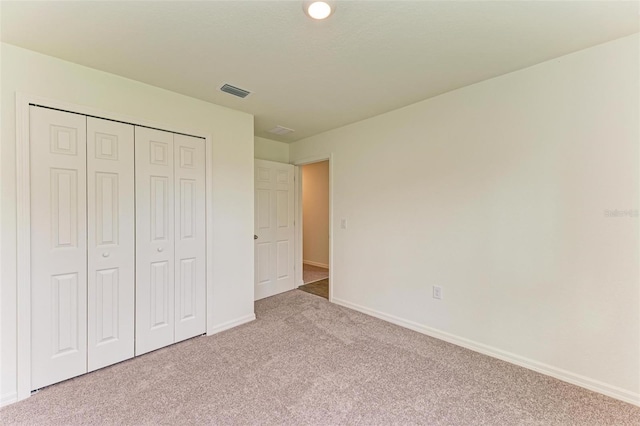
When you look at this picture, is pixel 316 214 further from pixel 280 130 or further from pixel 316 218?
pixel 280 130

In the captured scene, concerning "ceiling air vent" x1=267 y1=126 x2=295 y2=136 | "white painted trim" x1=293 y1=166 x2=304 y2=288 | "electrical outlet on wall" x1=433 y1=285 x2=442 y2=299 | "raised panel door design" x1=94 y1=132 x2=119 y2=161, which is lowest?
"electrical outlet on wall" x1=433 y1=285 x2=442 y2=299

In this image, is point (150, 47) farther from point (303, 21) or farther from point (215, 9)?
point (303, 21)

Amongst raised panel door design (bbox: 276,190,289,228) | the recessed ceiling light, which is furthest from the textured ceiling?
raised panel door design (bbox: 276,190,289,228)

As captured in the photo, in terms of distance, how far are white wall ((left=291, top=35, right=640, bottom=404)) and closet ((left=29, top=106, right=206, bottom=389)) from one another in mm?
2067

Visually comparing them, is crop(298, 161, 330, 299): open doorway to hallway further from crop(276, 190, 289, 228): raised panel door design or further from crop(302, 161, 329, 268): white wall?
crop(276, 190, 289, 228): raised panel door design

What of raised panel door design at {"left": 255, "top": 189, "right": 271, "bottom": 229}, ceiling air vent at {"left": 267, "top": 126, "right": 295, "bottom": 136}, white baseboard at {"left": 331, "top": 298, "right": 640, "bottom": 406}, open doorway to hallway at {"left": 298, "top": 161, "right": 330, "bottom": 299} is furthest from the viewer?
open doorway to hallway at {"left": 298, "top": 161, "right": 330, "bottom": 299}

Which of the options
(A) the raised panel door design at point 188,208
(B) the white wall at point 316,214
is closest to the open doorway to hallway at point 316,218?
(B) the white wall at point 316,214

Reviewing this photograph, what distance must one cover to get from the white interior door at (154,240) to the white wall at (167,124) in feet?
0.97

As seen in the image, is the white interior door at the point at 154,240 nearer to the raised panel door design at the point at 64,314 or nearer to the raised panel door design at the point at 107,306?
the raised panel door design at the point at 107,306

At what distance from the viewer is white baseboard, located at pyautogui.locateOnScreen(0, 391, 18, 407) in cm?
168

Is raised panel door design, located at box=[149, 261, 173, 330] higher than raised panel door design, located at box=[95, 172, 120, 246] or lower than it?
lower

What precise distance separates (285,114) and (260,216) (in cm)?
148

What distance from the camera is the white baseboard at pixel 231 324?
2681 millimetres

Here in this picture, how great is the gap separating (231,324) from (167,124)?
2.09 metres
